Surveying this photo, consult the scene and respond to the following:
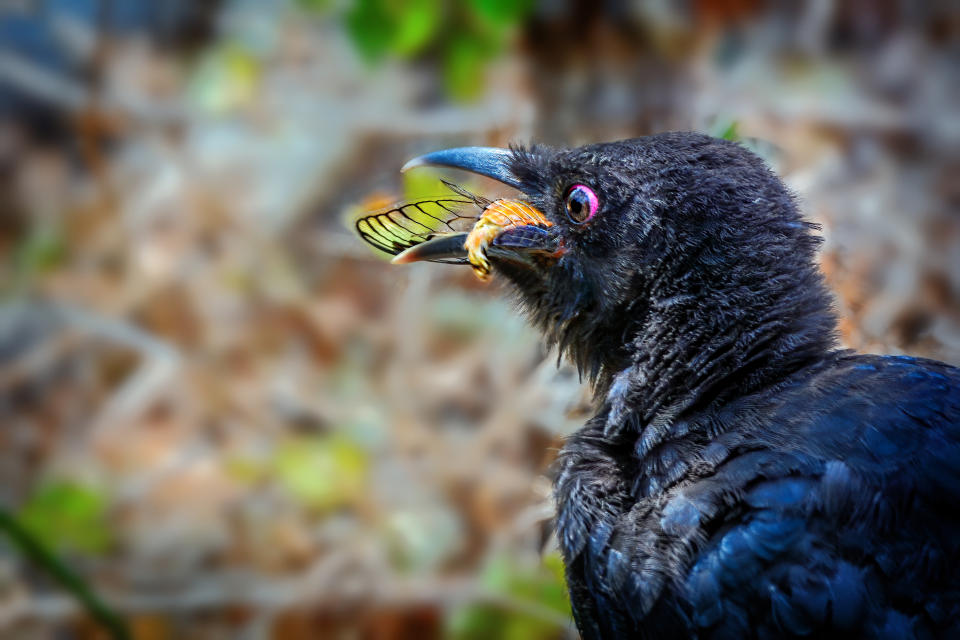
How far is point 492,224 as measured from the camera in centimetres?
202

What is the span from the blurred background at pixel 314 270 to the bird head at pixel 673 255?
146 centimetres

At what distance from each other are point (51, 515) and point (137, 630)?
2.17ft

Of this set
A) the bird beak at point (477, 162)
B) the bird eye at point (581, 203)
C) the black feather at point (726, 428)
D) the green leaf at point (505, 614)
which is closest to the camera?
the black feather at point (726, 428)

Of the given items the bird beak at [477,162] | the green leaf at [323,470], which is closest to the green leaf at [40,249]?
the green leaf at [323,470]

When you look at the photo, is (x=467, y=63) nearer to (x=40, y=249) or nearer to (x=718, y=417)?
(x=40, y=249)

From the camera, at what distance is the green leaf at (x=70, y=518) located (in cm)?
407

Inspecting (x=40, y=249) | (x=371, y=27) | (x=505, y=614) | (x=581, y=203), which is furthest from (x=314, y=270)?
(x=581, y=203)

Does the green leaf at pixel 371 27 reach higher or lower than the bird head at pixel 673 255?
higher

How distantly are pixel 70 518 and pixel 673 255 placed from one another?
3218 millimetres

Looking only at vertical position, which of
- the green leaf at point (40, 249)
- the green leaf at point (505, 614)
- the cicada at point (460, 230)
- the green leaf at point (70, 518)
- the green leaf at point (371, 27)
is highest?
the green leaf at point (371, 27)

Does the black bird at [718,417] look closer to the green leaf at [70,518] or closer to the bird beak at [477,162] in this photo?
the bird beak at [477,162]

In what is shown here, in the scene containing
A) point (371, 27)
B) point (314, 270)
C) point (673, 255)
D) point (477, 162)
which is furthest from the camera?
point (314, 270)

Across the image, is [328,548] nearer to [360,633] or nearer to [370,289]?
[360,633]

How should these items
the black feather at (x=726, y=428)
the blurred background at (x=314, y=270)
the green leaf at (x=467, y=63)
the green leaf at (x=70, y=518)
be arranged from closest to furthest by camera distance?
the black feather at (x=726, y=428)
the blurred background at (x=314, y=270)
the green leaf at (x=70, y=518)
the green leaf at (x=467, y=63)
